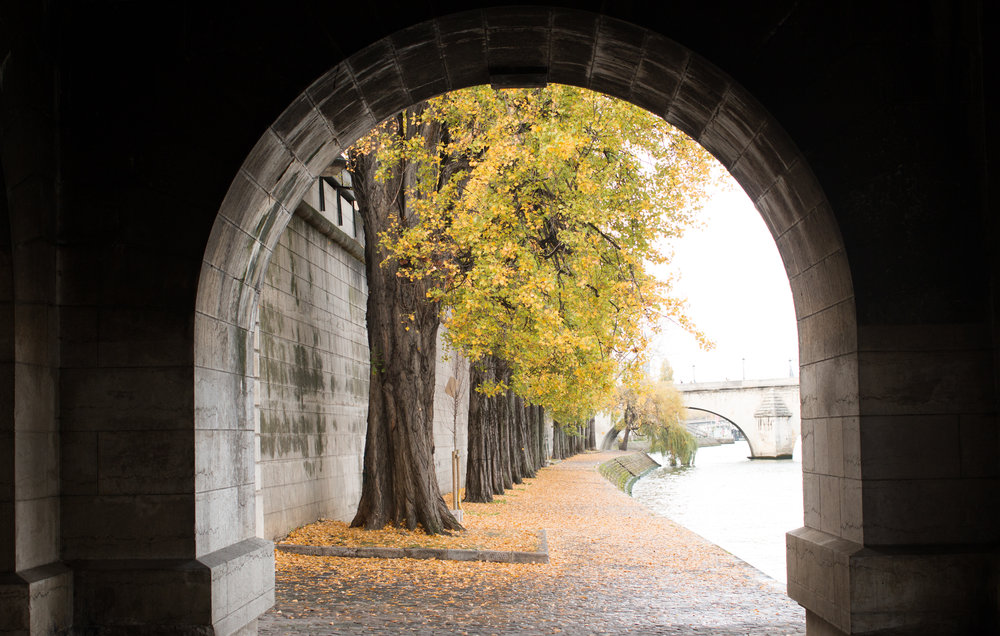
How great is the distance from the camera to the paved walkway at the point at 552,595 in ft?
25.3

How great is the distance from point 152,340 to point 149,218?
0.72 m

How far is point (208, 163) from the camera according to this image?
5137 millimetres

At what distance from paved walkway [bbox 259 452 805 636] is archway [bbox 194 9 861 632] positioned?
2559 millimetres

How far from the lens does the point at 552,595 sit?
9375 millimetres

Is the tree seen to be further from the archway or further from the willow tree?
the archway

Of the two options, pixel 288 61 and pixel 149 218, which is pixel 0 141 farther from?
pixel 288 61

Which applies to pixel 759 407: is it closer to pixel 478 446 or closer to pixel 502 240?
pixel 478 446

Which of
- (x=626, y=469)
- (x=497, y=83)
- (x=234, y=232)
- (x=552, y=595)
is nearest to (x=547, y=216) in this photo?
(x=552, y=595)

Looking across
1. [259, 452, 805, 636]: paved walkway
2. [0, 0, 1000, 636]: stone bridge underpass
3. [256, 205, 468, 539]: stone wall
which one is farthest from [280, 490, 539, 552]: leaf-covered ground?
[0, 0, 1000, 636]: stone bridge underpass

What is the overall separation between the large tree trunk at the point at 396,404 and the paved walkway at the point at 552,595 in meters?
1.80

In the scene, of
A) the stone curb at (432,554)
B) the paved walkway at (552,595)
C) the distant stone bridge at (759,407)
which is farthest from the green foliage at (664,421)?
the stone curb at (432,554)

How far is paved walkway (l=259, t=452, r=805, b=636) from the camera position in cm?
773

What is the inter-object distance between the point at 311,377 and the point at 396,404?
2.14 meters

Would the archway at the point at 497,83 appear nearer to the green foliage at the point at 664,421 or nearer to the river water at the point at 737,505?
the river water at the point at 737,505
